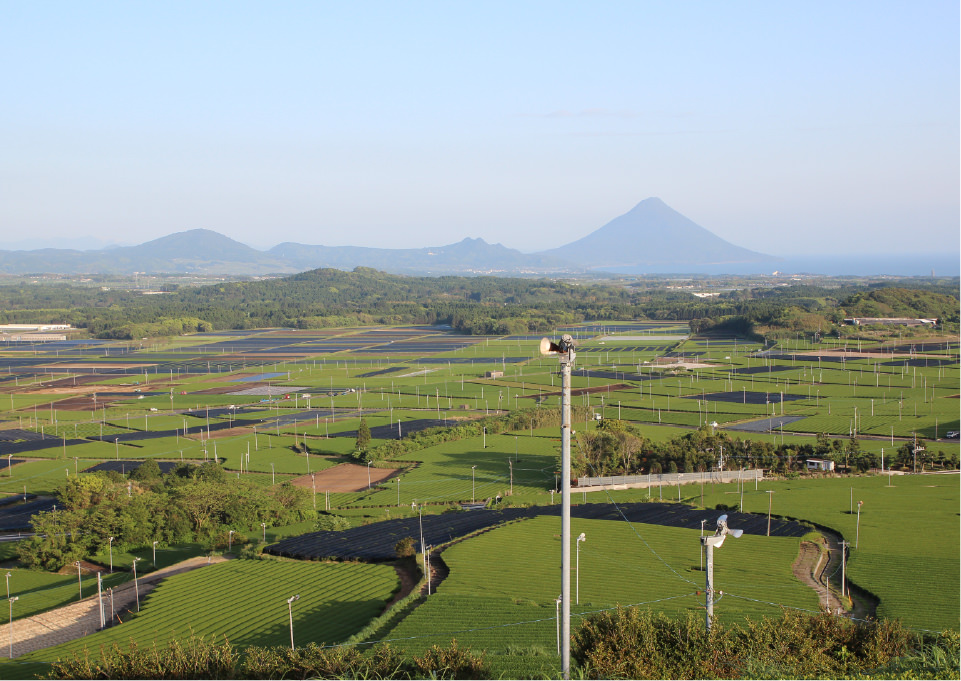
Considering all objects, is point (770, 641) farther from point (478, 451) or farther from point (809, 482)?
point (478, 451)

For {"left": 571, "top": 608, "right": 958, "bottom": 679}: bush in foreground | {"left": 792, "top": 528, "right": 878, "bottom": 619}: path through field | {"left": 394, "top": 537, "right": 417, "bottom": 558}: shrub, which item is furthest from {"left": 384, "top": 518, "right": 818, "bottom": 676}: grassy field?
{"left": 571, "top": 608, "right": 958, "bottom": 679}: bush in foreground

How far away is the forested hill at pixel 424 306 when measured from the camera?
89.2 meters

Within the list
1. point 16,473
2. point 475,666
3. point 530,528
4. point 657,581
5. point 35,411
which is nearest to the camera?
point 475,666

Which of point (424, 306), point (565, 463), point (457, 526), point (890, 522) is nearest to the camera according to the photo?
point (565, 463)

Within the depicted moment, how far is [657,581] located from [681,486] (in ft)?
35.8

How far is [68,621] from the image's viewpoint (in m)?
17.0

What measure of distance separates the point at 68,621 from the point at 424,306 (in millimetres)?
104507

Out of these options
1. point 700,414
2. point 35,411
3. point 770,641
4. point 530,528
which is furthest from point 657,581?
point 35,411

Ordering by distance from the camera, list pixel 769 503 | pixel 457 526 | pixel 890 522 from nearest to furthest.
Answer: pixel 890 522, pixel 457 526, pixel 769 503

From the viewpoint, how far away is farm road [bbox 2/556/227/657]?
1606 centimetres

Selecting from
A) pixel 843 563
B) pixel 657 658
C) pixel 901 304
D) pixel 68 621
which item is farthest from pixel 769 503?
pixel 901 304

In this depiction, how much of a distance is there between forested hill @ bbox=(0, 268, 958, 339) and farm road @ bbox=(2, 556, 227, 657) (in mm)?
70696

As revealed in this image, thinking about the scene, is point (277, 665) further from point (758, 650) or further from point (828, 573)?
point (828, 573)

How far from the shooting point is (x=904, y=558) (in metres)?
19.1
